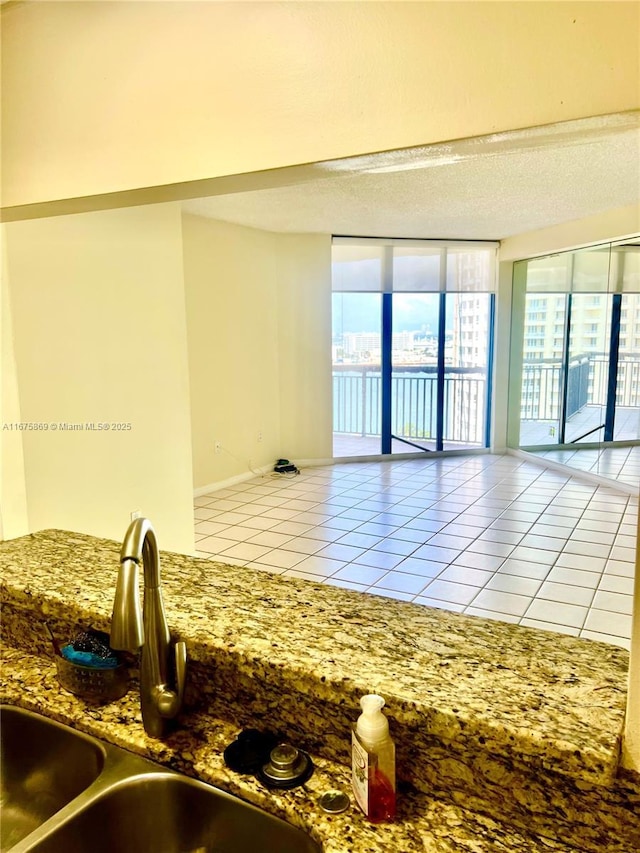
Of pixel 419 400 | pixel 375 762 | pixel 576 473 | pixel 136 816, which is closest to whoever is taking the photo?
pixel 375 762

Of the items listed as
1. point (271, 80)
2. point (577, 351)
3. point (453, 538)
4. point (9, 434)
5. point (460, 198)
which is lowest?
point (453, 538)

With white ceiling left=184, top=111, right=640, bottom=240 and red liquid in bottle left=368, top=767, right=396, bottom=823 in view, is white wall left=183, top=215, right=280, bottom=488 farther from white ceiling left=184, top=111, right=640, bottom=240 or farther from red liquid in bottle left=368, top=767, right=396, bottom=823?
red liquid in bottle left=368, top=767, right=396, bottom=823

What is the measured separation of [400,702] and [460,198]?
178 inches

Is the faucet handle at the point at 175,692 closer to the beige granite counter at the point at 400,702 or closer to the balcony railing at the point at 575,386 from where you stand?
the beige granite counter at the point at 400,702

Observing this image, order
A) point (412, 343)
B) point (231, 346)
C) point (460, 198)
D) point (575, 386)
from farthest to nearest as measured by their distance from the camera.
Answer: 1. point (412, 343)
2. point (575, 386)
3. point (231, 346)
4. point (460, 198)

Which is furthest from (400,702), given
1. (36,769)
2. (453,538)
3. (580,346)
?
(580,346)

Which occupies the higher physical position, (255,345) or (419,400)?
(255,345)

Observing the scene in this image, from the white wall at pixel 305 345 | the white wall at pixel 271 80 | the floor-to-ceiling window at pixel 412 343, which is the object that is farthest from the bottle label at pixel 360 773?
the floor-to-ceiling window at pixel 412 343

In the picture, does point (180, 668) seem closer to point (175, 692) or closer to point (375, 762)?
point (175, 692)

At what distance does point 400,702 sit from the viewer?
35.2 inches

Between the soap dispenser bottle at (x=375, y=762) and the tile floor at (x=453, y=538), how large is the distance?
7.69ft

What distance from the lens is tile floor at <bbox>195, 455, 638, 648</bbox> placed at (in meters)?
3.29

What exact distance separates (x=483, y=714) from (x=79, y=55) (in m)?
1.70

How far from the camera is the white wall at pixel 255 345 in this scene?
5.42 meters
